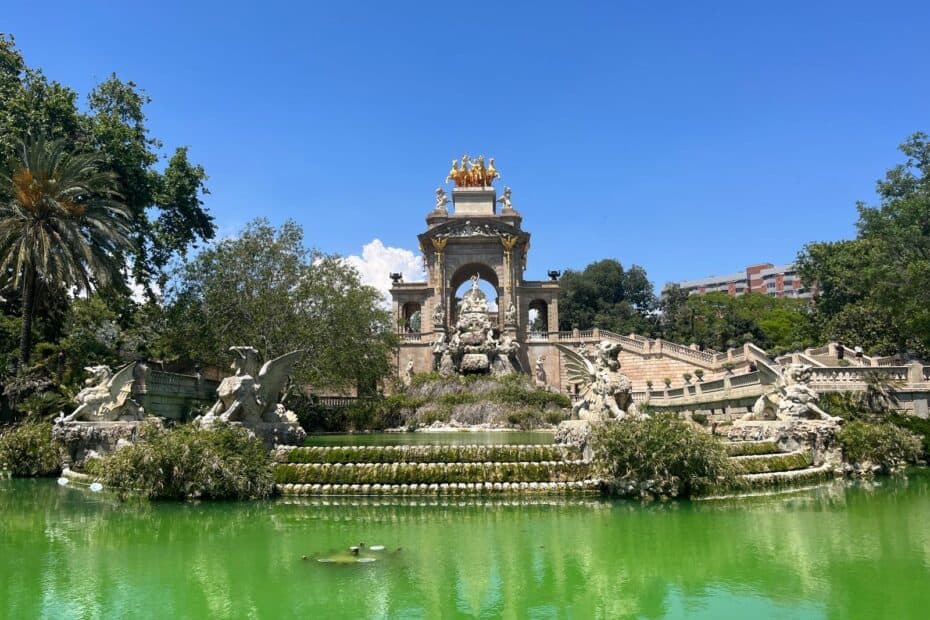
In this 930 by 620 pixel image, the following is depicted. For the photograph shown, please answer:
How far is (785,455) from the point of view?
16.2 meters

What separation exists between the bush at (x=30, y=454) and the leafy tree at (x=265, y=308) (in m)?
10.5

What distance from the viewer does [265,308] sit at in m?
29.1

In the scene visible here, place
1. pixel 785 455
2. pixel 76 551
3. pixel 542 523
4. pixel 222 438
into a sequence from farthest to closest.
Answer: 1. pixel 785 455
2. pixel 222 438
3. pixel 542 523
4. pixel 76 551

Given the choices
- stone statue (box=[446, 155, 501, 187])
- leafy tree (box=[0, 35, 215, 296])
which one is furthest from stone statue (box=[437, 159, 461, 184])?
leafy tree (box=[0, 35, 215, 296])

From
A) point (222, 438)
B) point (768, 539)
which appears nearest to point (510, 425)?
point (222, 438)

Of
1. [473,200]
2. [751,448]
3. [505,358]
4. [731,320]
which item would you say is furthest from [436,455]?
[731,320]

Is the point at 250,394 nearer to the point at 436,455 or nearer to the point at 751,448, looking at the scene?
the point at 436,455

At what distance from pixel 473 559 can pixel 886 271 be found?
89.7ft

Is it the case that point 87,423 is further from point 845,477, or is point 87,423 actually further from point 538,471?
point 845,477

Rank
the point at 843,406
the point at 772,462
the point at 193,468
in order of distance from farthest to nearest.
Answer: the point at 843,406, the point at 772,462, the point at 193,468

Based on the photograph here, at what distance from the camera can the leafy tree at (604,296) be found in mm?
83438

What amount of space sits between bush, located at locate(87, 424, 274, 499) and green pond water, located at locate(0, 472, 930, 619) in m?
0.55

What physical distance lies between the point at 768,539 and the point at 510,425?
2638 centimetres

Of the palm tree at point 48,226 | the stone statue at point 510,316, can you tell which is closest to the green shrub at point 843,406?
the palm tree at point 48,226
